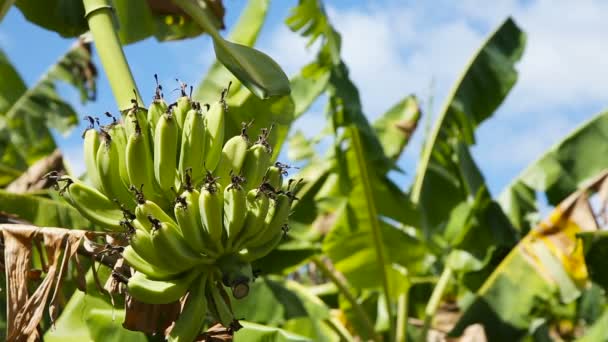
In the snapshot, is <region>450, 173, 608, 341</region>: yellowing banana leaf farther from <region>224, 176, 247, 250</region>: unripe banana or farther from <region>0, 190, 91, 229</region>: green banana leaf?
<region>224, 176, 247, 250</region>: unripe banana

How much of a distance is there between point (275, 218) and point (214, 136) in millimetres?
185

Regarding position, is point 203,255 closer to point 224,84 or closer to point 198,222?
point 198,222

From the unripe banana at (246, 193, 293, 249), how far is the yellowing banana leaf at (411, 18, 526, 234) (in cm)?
227

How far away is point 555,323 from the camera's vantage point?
570 centimetres

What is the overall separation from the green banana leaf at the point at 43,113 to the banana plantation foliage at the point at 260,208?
12mm

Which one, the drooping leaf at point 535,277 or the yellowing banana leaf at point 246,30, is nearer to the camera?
the yellowing banana leaf at point 246,30

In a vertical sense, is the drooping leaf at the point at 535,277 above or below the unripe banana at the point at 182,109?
below

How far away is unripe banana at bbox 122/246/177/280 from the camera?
1.35 metres

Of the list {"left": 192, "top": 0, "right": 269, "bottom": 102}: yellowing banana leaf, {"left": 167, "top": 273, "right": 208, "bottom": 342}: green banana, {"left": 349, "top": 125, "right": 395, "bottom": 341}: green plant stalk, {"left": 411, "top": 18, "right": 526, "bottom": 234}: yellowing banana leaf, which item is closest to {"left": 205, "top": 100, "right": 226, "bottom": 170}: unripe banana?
{"left": 167, "top": 273, "right": 208, "bottom": 342}: green banana

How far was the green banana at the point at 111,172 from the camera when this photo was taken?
4.62ft

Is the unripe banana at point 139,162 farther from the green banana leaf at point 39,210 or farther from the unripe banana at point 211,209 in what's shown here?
the green banana leaf at point 39,210

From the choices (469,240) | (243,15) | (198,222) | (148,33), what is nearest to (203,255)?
(198,222)

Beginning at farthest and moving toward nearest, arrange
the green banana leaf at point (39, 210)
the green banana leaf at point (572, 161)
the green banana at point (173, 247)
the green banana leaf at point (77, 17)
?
the green banana leaf at point (572, 161), the green banana leaf at point (39, 210), the green banana leaf at point (77, 17), the green banana at point (173, 247)

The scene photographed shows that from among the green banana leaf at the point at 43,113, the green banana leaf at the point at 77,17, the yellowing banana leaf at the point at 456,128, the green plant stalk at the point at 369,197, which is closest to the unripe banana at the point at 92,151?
the green banana leaf at the point at 77,17
